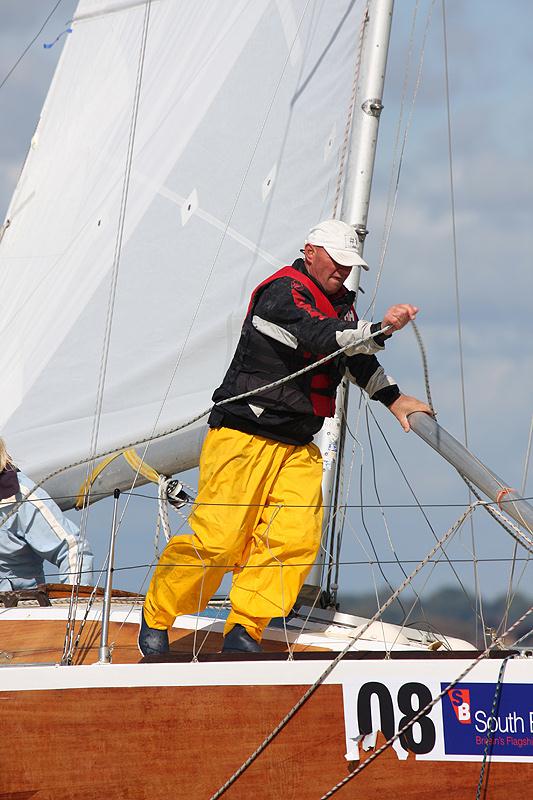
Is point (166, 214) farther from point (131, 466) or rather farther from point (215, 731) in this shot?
point (215, 731)

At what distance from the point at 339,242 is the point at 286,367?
0.38 m

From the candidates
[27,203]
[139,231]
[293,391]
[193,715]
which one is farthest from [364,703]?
[27,203]

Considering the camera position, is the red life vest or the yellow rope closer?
the red life vest

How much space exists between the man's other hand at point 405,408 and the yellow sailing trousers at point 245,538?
31 centimetres

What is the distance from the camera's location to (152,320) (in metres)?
5.02

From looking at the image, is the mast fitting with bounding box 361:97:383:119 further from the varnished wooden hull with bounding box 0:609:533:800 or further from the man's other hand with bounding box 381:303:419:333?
the varnished wooden hull with bounding box 0:609:533:800

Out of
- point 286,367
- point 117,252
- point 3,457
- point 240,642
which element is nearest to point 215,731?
point 240,642

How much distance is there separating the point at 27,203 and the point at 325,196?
1.76 m

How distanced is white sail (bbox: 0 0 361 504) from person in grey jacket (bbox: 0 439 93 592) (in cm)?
13

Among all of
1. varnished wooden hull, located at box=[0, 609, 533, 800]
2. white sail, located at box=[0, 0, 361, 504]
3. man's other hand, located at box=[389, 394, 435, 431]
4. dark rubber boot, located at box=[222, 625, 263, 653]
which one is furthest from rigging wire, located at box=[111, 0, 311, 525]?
varnished wooden hull, located at box=[0, 609, 533, 800]

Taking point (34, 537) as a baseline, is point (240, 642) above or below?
below

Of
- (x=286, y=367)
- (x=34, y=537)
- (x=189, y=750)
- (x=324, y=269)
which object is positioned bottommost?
(x=189, y=750)

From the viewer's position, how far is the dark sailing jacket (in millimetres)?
3568

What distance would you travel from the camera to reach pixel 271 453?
3.59 m
